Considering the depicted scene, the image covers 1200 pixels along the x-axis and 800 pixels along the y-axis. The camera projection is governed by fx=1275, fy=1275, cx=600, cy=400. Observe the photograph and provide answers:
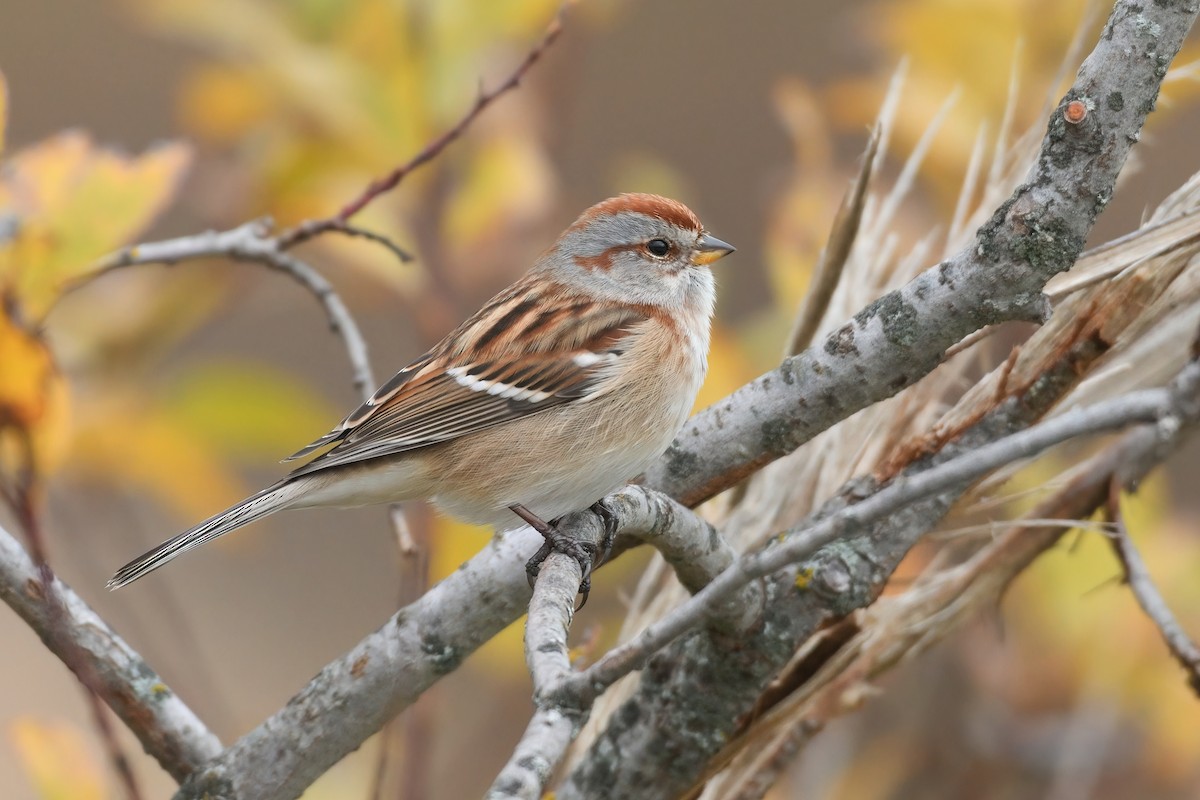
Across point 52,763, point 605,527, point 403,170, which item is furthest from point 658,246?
point 52,763

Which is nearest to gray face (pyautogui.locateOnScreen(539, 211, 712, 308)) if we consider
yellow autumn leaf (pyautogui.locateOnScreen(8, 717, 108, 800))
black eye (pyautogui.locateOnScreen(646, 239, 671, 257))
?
black eye (pyautogui.locateOnScreen(646, 239, 671, 257))

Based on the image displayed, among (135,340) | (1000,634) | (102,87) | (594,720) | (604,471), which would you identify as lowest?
(1000,634)

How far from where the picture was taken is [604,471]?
2049mm

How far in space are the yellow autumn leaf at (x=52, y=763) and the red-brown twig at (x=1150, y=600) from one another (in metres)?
1.33

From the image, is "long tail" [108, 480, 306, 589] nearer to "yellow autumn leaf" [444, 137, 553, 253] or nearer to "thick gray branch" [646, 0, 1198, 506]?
"yellow autumn leaf" [444, 137, 553, 253]

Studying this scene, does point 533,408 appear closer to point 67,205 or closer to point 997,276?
point 67,205

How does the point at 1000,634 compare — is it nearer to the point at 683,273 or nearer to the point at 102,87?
the point at 683,273

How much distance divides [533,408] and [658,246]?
572 mm

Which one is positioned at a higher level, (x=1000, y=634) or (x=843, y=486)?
(x=843, y=486)

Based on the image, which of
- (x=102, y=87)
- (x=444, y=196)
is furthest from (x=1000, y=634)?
(x=102, y=87)

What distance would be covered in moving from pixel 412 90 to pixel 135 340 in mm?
702

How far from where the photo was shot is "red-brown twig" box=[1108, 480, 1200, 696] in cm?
157

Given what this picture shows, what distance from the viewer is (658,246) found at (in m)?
2.66

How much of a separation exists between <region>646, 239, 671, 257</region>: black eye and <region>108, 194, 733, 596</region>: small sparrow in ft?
0.13
